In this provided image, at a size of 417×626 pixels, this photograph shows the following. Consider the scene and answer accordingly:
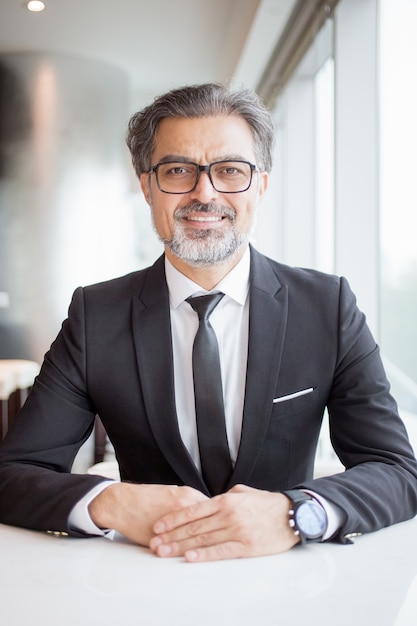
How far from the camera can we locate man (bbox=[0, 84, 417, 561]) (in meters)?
1.57

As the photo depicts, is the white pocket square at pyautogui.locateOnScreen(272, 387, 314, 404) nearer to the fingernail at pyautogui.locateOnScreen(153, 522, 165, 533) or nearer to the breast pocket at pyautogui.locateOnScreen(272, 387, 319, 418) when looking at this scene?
the breast pocket at pyautogui.locateOnScreen(272, 387, 319, 418)

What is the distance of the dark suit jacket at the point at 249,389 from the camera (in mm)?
1564

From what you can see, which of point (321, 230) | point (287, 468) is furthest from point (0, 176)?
point (287, 468)

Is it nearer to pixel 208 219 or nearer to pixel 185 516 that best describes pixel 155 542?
pixel 185 516

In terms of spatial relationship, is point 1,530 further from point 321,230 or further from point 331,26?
point 321,230

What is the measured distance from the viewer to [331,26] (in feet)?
12.0

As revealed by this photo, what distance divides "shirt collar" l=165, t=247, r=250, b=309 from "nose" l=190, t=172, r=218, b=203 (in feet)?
0.62

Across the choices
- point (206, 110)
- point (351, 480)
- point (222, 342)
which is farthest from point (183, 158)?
point (351, 480)

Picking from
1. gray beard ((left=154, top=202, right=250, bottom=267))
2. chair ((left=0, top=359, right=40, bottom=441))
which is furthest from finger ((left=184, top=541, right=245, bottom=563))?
chair ((left=0, top=359, right=40, bottom=441))

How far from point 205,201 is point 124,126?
3195 millimetres

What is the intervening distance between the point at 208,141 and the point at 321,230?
3.06 meters

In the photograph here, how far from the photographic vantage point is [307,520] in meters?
1.19

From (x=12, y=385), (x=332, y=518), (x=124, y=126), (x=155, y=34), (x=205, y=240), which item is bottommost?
(x=12, y=385)

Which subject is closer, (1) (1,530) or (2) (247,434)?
(1) (1,530)
